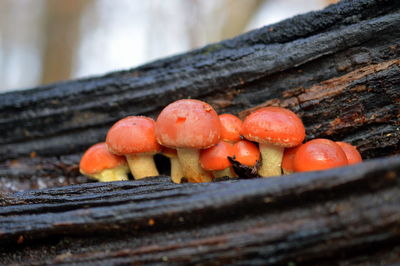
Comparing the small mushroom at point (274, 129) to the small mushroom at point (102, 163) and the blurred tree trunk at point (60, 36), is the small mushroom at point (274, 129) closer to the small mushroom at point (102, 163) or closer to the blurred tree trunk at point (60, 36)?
the small mushroom at point (102, 163)

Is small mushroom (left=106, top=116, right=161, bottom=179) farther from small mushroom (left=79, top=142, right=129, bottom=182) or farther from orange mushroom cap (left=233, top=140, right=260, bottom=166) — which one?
orange mushroom cap (left=233, top=140, right=260, bottom=166)

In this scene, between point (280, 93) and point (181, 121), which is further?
point (280, 93)

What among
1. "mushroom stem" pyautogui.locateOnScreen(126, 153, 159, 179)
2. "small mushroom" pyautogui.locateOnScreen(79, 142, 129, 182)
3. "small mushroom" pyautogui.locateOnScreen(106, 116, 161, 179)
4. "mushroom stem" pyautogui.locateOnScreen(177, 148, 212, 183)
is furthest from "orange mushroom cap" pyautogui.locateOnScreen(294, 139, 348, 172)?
"small mushroom" pyautogui.locateOnScreen(79, 142, 129, 182)

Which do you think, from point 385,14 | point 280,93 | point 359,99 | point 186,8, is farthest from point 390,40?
point 186,8

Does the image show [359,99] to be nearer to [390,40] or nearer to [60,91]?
[390,40]

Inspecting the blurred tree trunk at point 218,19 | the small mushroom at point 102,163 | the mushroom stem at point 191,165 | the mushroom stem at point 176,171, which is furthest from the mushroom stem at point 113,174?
the blurred tree trunk at point 218,19

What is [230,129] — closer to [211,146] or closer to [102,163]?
[211,146]
